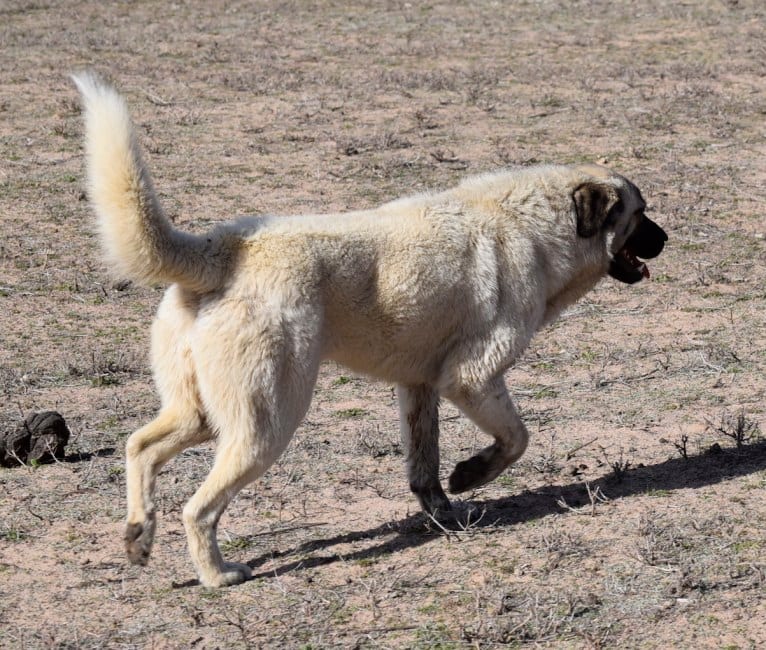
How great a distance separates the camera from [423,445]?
19.4ft

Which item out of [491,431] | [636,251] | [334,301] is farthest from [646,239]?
[334,301]

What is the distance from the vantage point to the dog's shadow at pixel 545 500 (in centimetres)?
553

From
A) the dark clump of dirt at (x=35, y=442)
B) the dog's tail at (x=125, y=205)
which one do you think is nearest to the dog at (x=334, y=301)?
the dog's tail at (x=125, y=205)

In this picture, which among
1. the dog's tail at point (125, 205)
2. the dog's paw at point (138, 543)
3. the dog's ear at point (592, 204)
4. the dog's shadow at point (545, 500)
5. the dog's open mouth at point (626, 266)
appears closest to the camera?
the dog's tail at point (125, 205)

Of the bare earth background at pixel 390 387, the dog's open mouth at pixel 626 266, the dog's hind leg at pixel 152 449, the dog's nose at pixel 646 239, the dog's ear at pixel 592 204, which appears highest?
the dog's ear at pixel 592 204

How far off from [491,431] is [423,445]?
338 mm

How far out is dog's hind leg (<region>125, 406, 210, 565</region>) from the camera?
17.0ft

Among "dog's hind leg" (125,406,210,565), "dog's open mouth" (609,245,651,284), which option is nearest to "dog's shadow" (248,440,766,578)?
"dog's hind leg" (125,406,210,565)

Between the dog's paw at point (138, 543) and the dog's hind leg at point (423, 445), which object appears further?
the dog's hind leg at point (423, 445)

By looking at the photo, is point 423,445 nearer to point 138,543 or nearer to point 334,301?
point 334,301

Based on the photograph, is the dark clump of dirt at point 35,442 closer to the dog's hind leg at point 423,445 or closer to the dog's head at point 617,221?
the dog's hind leg at point 423,445

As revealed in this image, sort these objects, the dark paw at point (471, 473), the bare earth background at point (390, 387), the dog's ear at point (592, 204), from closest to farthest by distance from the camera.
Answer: the bare earth background at point (390, 387), the dark paw at point (471, 473), the dog's ear at point (592, 204)

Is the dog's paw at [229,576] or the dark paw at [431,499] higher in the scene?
the dog's paw at [229,576]

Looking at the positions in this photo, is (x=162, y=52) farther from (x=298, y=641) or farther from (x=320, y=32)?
(x=298, y=641)
